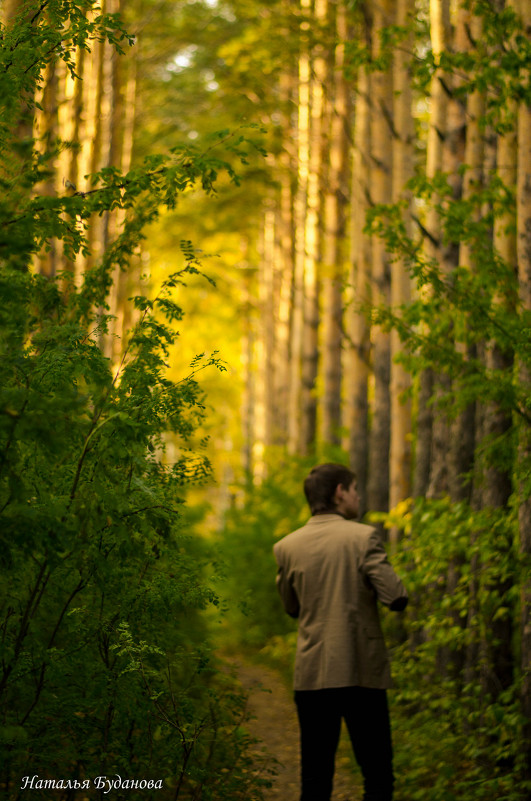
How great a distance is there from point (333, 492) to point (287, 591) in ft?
1.89

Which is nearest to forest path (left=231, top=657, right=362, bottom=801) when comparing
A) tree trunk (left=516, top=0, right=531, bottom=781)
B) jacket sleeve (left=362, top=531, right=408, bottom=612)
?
jacket sleeve (left=362, top=531, right=408, bottom=612)

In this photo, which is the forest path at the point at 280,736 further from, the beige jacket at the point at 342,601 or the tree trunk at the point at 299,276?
the tree trunk at the point at 299,276

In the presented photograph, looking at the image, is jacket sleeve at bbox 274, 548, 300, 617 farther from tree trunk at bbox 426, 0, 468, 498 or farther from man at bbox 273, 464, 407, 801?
tree trunk at bbox 426, 0, 468, 498

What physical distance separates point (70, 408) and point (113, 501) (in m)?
0.45

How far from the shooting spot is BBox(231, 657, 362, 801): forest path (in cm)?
645

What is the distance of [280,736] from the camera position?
823cm

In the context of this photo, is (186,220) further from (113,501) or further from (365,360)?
(113,501)

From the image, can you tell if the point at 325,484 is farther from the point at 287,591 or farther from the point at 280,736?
the point at 280,736

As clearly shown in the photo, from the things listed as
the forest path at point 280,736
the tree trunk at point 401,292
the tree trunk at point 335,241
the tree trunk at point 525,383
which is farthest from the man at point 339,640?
the tree trunk at point 335,241

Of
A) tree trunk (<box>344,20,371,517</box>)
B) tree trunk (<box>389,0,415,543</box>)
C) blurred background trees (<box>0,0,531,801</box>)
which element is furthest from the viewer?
tree trunk (<box>344,20,371,517</box>)

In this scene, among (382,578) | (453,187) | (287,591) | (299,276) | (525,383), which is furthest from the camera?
(299,276)

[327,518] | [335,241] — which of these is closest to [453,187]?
[327,518]

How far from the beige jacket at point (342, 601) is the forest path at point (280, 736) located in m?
0.44

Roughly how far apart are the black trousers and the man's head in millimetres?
868
